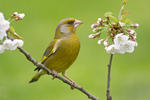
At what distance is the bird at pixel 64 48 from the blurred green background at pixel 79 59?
3.26 ft

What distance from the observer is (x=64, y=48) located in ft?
16.2

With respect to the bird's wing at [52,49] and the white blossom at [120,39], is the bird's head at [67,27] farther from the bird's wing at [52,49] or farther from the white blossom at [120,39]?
the white blossom at [120,39]

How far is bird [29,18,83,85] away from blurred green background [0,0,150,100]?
995 millimetres

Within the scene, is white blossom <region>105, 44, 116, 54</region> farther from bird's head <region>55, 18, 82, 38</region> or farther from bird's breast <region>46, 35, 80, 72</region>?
bird's head <region>55, 18, 82, 38</region>

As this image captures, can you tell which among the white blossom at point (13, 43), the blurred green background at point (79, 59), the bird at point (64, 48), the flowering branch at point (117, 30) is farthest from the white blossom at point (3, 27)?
the blurred green background at point (79, 59)

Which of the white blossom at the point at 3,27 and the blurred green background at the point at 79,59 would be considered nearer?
the white blossom at the point at 3,27

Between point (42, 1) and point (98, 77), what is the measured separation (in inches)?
169

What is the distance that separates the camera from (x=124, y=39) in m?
3.71

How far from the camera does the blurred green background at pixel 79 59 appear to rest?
760cm

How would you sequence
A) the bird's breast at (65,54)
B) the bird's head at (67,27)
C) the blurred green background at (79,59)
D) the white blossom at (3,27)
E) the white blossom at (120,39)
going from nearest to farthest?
the white blossom at (3,27)
the white blossom at (120,39)
the bird's breast at (65,54)
the bird's head at (67,27)
the blurred green background at (79,59)

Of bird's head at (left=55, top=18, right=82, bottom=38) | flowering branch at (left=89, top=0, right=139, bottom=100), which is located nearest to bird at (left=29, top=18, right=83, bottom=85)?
bird's head at (left=55, top=18, right=82, bottom=38)

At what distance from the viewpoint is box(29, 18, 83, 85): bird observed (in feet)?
16.2

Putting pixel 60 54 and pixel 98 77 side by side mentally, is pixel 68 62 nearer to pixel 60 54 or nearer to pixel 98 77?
pixel 60 54

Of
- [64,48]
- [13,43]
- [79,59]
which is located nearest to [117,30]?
[13,43]
